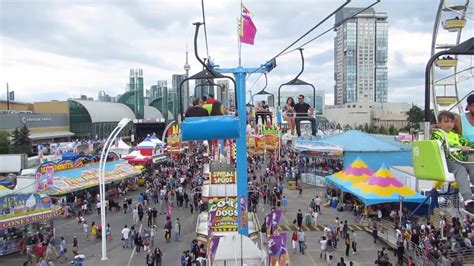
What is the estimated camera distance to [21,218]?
1639 cm

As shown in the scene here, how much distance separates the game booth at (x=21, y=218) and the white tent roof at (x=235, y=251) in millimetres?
10145

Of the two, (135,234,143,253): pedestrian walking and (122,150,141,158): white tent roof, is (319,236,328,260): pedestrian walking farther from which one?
(122,150,141,158): white tent roof

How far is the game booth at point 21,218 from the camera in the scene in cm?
1588

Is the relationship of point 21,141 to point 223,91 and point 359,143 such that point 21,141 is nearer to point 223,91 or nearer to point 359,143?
point 359,143

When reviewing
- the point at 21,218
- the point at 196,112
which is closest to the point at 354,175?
the point at 21,218

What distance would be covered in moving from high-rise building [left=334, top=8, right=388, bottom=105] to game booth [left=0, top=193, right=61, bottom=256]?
134860 millimetres

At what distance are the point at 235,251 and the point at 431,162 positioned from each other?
5.22m

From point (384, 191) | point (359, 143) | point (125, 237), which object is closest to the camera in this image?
point (125, 237)

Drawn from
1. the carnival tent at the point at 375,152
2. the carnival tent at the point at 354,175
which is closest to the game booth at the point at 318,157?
the carnival tent at the point at 375,152

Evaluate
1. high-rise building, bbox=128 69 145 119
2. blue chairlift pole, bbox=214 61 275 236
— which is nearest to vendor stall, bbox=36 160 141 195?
blue chairlift pole, bbox=214 61 275 236

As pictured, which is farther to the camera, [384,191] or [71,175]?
[71,175]

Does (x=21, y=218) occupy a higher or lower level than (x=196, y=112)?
lower

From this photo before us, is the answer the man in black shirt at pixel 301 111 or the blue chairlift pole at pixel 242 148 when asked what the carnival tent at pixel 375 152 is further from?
the man in black shirt at pixel 301 111

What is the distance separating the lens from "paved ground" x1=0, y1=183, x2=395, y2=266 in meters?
15.8
